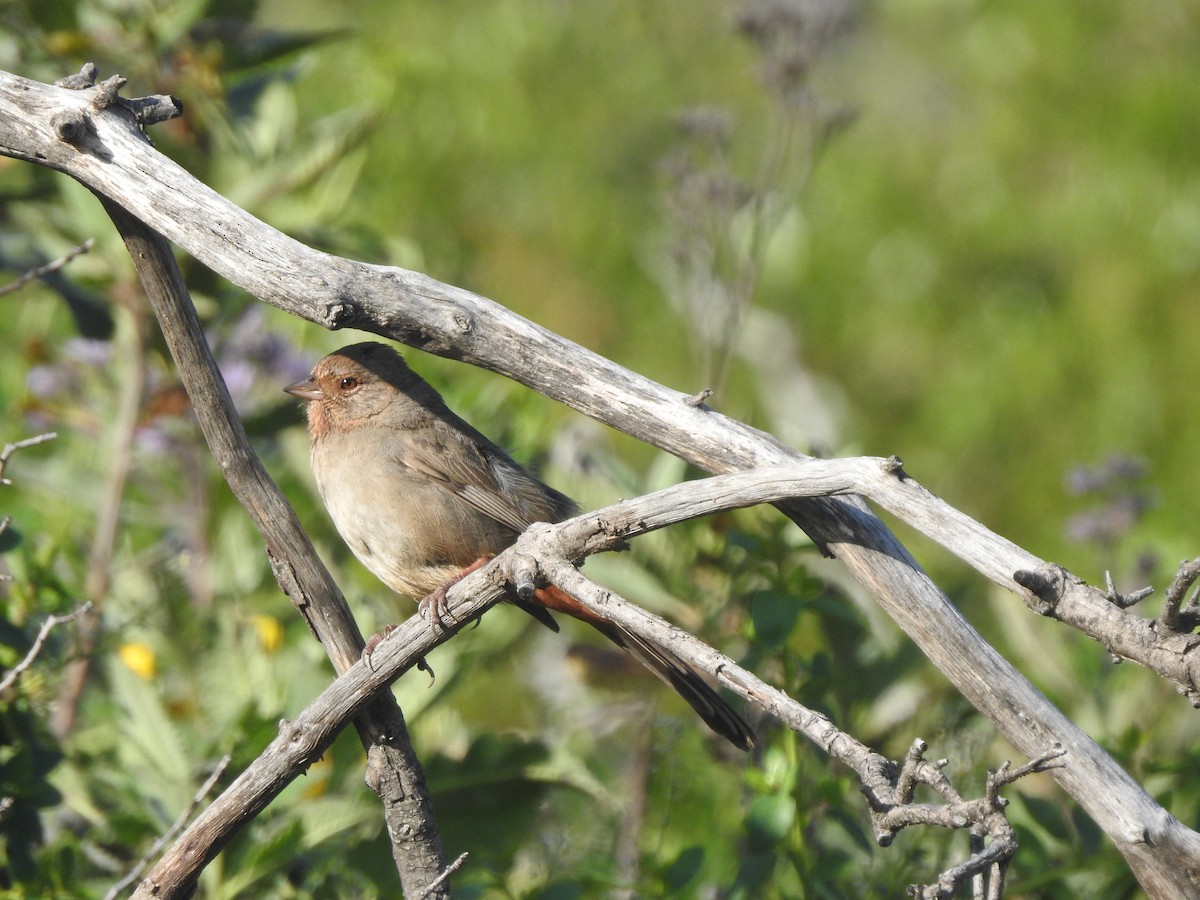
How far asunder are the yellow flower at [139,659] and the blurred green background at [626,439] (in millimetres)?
25

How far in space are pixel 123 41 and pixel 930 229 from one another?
7254 millimetres

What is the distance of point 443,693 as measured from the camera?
447 cm

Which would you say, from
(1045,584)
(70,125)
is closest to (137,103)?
(70,125)

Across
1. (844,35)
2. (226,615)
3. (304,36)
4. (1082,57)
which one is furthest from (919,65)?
(226,615)

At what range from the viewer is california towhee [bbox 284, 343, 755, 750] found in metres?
4.25

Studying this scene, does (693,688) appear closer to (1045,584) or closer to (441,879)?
(441,879)

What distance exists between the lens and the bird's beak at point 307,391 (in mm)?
4551

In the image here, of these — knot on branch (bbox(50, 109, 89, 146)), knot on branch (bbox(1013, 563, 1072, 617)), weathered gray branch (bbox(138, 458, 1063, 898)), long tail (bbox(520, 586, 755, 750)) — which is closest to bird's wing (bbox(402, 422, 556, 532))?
long tail (bbox(520, 586, 755, 750))

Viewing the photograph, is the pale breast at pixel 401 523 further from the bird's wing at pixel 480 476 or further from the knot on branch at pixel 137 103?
the knot on branch at pixel 137 103

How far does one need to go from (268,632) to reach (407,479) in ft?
3.18

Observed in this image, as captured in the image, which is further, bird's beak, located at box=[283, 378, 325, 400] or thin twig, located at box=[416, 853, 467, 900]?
bird's beak, located at box=[283, 378, 325, 400]

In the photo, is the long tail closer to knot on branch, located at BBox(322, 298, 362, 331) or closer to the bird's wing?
the bird's wing

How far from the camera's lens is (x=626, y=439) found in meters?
9.09

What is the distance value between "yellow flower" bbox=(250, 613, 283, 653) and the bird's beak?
904 mm
